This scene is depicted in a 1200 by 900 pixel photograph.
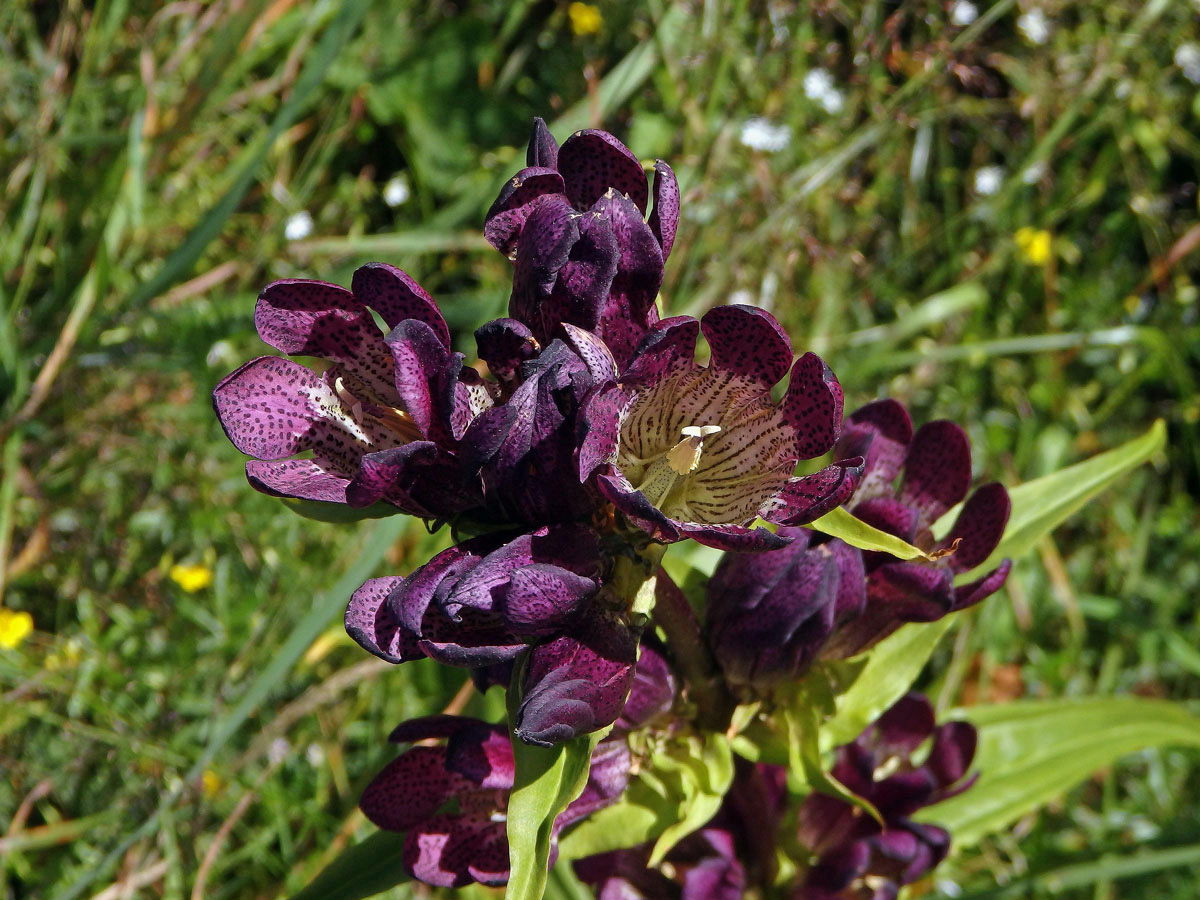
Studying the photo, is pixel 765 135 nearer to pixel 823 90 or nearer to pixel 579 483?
pixel 823 90

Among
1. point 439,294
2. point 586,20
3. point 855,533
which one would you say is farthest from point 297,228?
point 855,533

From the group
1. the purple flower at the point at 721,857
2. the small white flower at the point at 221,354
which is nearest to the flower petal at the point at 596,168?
the purple flower at the point at 721,857

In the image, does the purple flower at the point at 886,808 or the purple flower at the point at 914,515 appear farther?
the purple flower at the point at 886,808

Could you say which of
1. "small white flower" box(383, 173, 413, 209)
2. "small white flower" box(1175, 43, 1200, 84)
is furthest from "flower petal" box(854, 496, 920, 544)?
"small white flower" box(1175, 43, 1200, 84)

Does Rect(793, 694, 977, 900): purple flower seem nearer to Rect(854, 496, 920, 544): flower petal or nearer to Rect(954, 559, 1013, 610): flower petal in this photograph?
Rect(954, 559, 1013, 610): flower petal

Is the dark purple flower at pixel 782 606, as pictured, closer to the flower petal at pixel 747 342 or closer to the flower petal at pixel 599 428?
the flower petal at pixel 747 342

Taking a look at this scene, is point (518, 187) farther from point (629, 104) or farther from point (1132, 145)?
point (1132, 145)
